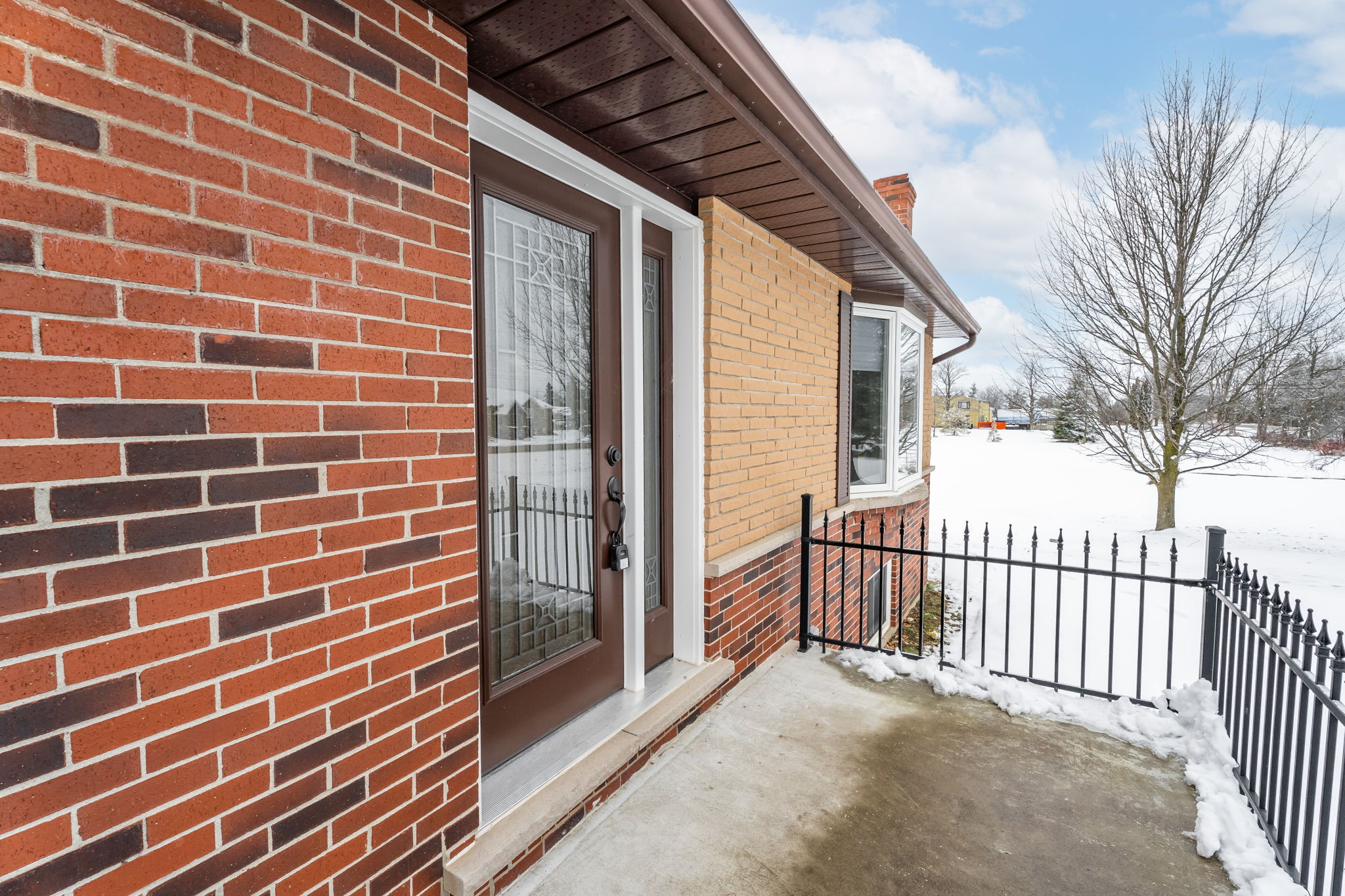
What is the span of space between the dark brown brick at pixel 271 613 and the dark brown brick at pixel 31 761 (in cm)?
29

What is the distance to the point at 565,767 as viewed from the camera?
2.33 meters

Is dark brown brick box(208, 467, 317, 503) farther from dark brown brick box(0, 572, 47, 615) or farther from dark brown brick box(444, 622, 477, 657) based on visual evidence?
dark brown brick box(444, 622, 477, 657)

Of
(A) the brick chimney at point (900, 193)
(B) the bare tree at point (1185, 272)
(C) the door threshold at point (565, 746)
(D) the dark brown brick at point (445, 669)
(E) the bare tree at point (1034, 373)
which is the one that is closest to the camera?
(D) the dark brown brick at point (445, 669)

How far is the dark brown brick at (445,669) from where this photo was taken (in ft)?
5.75

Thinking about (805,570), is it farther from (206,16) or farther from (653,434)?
(206,16)

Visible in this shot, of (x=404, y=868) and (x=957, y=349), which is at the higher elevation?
(x=957, y=349)

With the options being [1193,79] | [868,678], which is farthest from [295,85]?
[1193,79]

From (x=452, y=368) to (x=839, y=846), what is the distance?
211cm

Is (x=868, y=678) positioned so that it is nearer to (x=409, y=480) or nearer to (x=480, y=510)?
(x=480, y=510)

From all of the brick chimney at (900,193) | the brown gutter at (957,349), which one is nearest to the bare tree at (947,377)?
the brown gutter at (957,349)

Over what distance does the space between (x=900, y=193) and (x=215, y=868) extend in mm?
8230

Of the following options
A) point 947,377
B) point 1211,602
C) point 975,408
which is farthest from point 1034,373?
point 975,408

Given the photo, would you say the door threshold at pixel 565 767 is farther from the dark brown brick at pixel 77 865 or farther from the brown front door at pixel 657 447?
the dark brown brick at pixel 77 865

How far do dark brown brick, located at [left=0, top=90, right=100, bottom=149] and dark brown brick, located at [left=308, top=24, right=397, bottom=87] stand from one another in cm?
54
